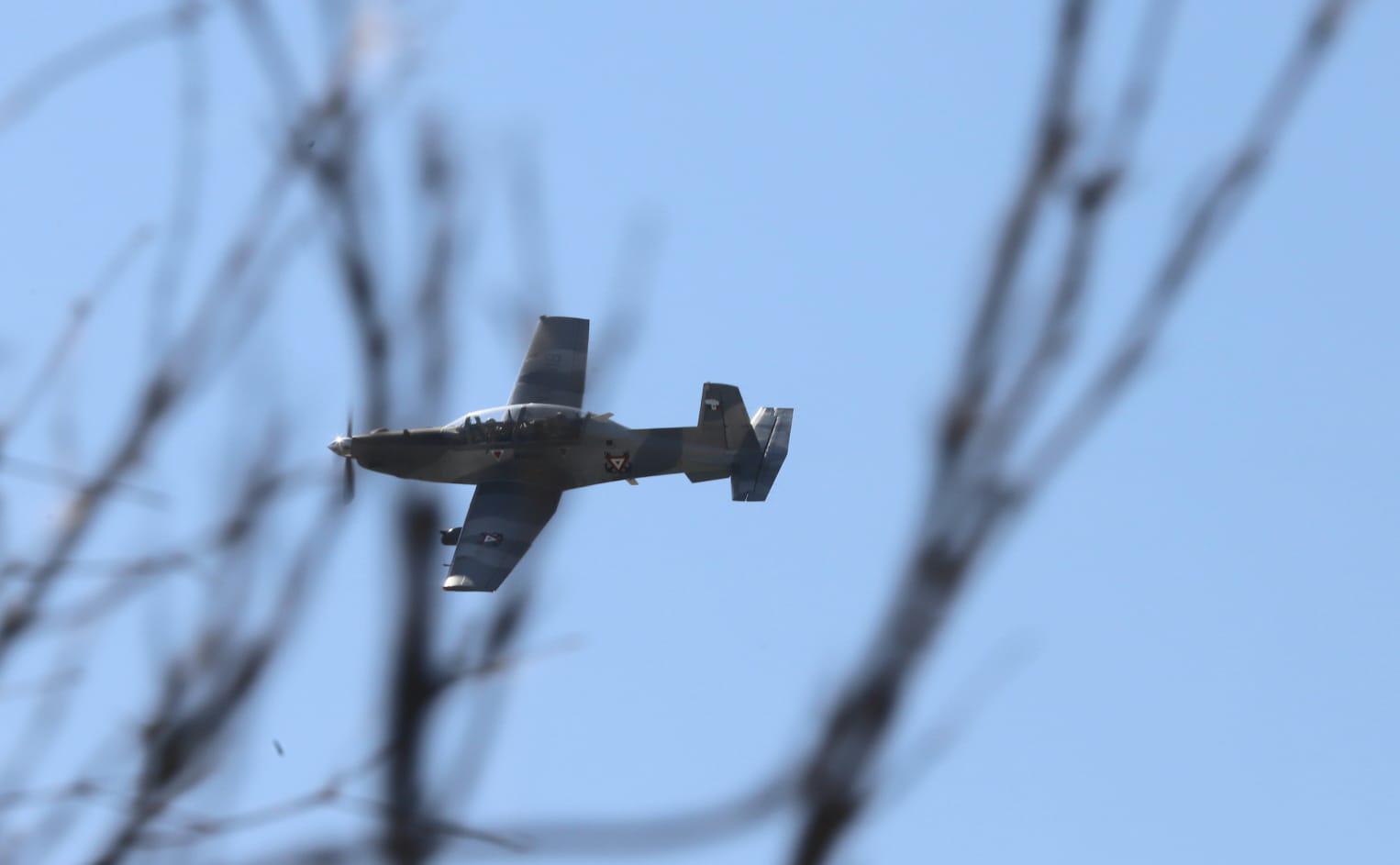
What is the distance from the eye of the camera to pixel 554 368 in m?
45.7

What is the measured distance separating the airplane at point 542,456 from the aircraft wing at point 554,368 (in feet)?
0.15

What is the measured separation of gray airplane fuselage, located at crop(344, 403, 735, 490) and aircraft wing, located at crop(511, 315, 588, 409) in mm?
1908

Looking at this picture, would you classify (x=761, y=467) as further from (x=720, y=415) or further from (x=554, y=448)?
(x=554, y=448)

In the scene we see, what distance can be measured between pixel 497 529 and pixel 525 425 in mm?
2671

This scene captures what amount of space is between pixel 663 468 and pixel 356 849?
129 ft

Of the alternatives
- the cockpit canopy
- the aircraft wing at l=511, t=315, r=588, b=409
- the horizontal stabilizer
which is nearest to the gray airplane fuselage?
the cockpit canopy

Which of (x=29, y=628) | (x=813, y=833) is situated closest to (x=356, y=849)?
(x=29, y=628)

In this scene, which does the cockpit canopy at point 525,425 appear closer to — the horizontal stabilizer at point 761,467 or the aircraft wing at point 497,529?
the aircraft wing at point 497,529

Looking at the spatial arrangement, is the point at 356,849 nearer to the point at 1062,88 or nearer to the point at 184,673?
the point at 184,673

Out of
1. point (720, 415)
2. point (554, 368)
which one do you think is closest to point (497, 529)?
point (554, 368)

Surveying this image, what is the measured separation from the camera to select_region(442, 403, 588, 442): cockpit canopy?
1656 inches

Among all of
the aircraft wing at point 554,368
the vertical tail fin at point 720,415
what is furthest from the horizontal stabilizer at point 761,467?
the aircraft wing at point 554,368

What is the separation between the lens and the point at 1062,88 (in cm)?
333

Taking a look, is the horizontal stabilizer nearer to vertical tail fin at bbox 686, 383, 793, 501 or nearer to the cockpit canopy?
vertical tail fin at bbox 686, 383, 793, 501
